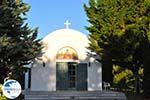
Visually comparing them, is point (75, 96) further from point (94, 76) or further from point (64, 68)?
point (64, 68)

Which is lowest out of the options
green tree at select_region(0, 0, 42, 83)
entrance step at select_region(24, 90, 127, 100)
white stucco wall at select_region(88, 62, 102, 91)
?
entrance step at select_region(24, 90, 127, 100)

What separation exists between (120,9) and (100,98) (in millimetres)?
5964

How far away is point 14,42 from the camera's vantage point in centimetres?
2803

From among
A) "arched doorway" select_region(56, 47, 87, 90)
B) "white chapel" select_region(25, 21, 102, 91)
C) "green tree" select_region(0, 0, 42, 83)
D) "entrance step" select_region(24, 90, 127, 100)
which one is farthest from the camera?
"arched doorway" select_region(56, 47, 87, 90)

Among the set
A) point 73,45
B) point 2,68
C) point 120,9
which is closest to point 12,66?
point 2,68

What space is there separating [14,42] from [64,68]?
6.54 metres

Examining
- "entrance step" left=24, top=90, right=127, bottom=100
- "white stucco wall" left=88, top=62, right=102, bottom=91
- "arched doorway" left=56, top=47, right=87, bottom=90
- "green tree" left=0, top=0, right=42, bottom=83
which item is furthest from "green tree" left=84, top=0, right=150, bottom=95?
"green tree" left=0, top=0, right=42, bottom=83

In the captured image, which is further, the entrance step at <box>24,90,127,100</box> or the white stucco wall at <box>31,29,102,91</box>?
the white stucco wall at <box>31,29,102,91</box>

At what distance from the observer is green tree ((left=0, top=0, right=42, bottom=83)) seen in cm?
2606

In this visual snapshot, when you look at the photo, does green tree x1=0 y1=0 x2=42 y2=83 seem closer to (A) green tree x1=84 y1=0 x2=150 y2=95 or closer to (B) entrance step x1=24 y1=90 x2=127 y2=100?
(B) entrance step x1=24 y1=90 x2=127 y2=100

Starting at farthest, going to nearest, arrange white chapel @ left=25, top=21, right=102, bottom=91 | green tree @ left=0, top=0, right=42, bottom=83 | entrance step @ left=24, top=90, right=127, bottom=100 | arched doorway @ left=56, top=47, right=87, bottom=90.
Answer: arched doorway @ left=56, top=47, right=87, bottom=90
white chapel @ left=25, top=21, right=102, bottom=91
entrance step @ left=24, top=90, right=127, bottom=100
green tree @ left=0, top=0, right=42, bottom=83

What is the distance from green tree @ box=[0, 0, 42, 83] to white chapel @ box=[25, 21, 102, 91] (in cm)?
106

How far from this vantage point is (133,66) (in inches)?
1182

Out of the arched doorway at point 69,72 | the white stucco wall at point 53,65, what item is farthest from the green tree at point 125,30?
the arched doorway at point 69,72
